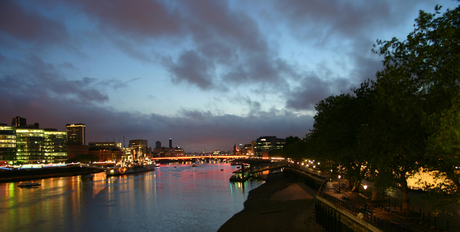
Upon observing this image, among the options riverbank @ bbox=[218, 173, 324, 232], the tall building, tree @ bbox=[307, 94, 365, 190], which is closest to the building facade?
the tall building

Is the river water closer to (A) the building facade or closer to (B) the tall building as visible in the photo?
(B) the tall building

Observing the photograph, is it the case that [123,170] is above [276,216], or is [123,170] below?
below

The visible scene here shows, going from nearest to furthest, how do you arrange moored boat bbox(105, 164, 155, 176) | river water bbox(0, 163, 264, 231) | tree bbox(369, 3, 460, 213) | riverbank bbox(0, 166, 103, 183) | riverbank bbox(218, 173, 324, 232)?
1. tree bbox(369, 3, 460, 213)
2. riverbank bbox(218, 173, 324, 232)
3. river water bbox(0, 163, 264, 231)
4. riverbank bbox(0, 166, 103, 183)
5. moored boat bbox(105, 164, 155, 176)

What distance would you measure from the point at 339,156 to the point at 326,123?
32.0ft

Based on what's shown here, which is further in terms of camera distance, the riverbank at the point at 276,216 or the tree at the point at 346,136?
the tree at the point at 346,136

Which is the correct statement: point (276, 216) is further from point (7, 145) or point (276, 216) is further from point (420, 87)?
point (7, 145)

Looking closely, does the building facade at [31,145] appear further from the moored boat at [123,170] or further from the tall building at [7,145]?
the moored boat at [123,170]

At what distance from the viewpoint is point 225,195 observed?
2386 inches

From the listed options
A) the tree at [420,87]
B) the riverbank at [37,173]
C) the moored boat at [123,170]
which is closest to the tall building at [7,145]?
the riverbank at [37,173]

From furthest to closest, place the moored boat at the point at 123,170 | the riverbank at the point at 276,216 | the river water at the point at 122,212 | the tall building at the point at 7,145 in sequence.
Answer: the tall building at the point at 7,145
the moored boat at the point at 123,170
the river water at the point at 122,212
the riverbank at the point at 276,216

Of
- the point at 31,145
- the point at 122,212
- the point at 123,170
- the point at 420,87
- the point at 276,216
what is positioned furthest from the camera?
the point at 31,145

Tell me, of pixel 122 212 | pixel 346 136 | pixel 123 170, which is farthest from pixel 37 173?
pixel 346 136

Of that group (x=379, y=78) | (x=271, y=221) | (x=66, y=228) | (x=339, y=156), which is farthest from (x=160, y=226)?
(x=379, y=78)

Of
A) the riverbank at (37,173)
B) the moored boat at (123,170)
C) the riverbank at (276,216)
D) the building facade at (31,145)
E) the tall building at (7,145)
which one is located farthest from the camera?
the building facade at (31,145)
